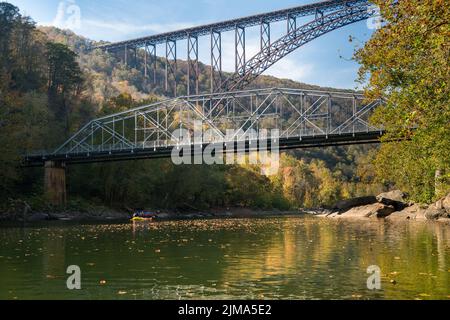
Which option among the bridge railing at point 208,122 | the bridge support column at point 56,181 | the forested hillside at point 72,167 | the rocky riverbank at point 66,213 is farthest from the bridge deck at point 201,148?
the rocky riverbank at point 66,213

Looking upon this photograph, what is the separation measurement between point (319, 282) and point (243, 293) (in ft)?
8.22

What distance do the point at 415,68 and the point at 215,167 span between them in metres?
78.1

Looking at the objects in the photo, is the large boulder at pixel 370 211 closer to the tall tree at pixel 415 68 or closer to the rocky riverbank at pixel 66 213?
the rocky riverbank at pixel 66 213

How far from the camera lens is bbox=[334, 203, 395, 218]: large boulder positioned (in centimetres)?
5988

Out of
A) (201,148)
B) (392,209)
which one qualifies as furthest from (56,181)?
(392,209)

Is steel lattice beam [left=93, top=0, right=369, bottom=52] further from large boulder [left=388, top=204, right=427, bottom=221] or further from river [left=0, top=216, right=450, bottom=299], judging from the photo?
river [left=0, top=216, right=450, bottom=299]

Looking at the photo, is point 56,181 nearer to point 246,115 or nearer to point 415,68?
point 246,115

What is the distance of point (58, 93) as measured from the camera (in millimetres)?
100562

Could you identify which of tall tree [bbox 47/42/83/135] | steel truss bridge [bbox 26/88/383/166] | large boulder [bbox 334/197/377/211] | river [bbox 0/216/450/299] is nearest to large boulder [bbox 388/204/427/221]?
large boulder [bbox 334/197/377/211]

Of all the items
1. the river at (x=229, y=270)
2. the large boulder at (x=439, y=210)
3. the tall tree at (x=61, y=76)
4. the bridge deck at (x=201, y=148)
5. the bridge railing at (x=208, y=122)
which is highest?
the tall tree at (x=61, y=76)

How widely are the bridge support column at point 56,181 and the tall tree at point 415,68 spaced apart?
181 feet

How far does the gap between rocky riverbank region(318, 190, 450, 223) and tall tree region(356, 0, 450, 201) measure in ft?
64.3

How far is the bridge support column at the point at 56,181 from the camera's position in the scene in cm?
7194

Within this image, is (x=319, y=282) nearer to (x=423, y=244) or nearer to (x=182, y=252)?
(x=182, y=252)
